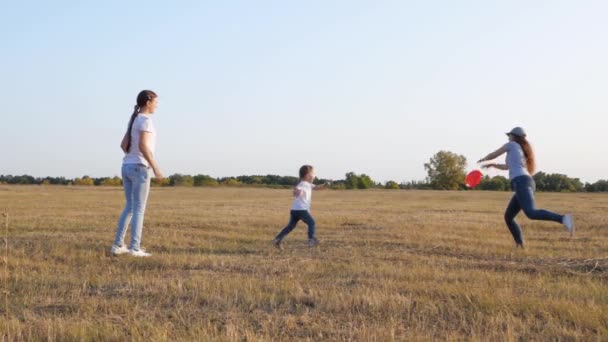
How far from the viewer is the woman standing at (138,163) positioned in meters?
7.55

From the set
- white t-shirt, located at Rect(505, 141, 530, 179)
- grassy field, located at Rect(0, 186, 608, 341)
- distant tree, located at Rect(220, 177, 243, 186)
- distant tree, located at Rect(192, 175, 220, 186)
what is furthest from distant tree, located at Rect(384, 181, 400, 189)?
white t-shirt, located at Rect(505, 141, 530, 179)

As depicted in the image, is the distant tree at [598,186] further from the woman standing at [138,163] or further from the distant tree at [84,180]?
the woman standing at [138,163]

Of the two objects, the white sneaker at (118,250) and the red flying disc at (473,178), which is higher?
the red flying disc at (473,178)

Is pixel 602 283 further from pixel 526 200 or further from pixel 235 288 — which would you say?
pixel 235 288

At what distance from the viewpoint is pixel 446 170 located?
86.6 meters

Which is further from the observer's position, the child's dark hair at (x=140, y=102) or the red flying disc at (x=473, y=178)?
the red flying disc at (x=473, y=178)

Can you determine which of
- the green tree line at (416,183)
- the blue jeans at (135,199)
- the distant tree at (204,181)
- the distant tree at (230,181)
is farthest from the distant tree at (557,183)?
the blue jeans at (135,199)

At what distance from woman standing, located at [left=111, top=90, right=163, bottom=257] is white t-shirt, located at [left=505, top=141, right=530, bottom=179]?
526cm

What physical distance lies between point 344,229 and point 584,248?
528 centimetres

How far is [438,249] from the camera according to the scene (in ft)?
29.0

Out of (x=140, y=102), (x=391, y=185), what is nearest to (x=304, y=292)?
(x=140, y=102)

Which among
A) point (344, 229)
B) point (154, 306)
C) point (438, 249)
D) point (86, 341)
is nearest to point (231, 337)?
point (86, 341)

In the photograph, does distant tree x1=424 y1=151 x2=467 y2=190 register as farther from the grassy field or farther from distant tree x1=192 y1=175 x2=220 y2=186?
the grassy field

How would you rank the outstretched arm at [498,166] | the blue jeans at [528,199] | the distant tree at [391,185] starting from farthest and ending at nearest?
the distant tree at [391,185], the outstretched arm at [498,166], the blue jeans at [528,199]
